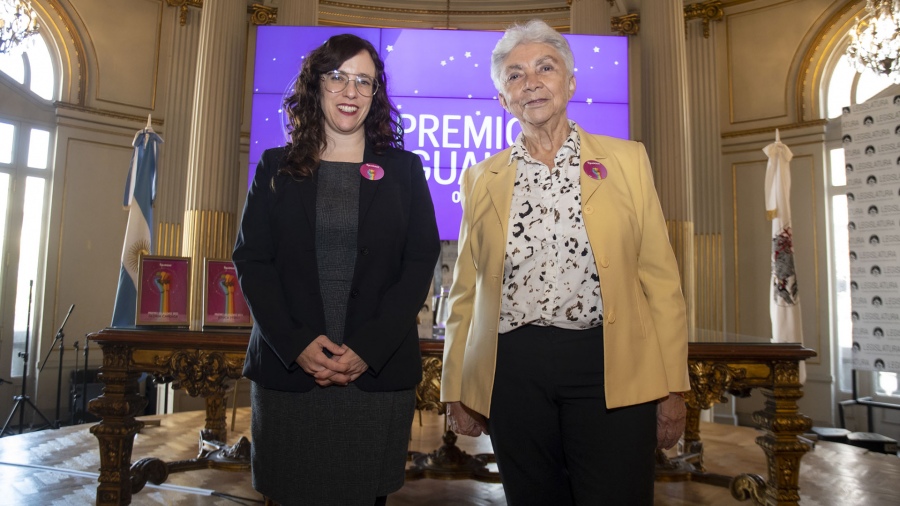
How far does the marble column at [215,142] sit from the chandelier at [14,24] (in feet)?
4.14

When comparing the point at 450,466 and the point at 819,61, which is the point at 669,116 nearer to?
the point at 819,61

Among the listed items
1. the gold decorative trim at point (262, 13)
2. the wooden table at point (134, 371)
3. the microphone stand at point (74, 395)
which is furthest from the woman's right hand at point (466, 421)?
the gold decorative trim at point (262, 13)

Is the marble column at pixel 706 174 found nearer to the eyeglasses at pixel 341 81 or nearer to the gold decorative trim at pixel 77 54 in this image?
the eyeglasses at pixel 341 81

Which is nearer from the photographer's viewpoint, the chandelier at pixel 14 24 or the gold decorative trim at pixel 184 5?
the chandelier at pixel 14 24

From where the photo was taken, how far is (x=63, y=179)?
20.4 ft

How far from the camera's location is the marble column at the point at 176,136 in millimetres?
6348

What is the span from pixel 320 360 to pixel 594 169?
710 millimetres

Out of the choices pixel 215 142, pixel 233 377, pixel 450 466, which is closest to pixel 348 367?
pixel 233 377

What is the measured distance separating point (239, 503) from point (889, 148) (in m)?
5.76

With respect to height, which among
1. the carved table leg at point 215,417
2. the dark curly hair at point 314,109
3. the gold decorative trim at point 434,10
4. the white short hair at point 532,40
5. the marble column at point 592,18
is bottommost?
the carved table leg at point 215,417

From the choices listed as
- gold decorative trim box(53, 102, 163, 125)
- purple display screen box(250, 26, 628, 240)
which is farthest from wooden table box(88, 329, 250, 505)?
gold decorative trim box(53, 102, 163, 125)

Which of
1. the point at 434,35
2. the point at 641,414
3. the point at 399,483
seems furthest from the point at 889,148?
the point at 399,483

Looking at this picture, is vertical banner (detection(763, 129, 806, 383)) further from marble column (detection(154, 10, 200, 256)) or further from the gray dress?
marble column (detection(154, 10, 200, 256))

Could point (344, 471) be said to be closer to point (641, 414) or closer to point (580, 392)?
point (580, 392)
